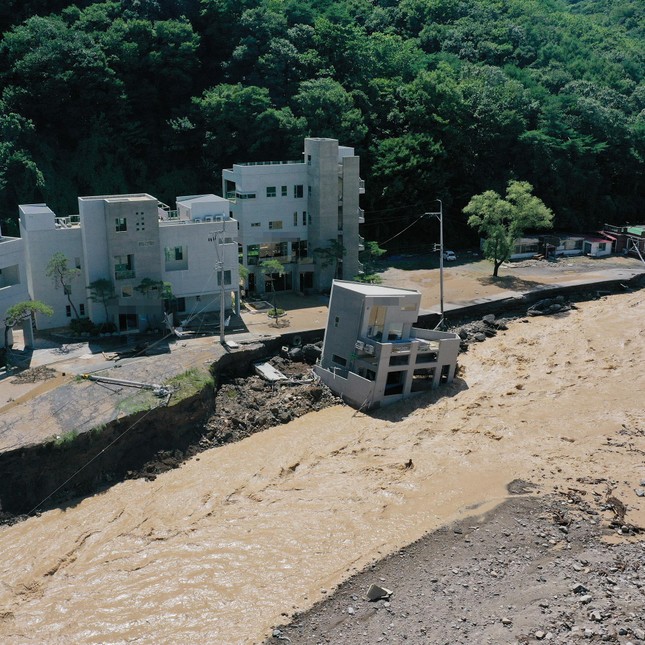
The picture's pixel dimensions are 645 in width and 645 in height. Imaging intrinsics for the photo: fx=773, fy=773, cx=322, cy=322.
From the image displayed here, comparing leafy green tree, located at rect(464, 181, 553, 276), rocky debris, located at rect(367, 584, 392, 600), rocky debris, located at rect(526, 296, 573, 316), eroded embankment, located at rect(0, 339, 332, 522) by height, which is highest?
leafy green tree, located at rect(464, 181, 553, 276)

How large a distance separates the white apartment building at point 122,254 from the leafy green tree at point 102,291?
0.18 m

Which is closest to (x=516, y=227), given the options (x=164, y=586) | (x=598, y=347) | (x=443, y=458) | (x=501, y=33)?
(x=598, y=347)

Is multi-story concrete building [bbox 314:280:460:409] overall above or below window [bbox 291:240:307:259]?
below

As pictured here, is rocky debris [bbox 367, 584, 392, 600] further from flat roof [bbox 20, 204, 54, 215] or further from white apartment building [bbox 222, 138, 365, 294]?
white apartment building [bbox 222, 138, 365, 294]

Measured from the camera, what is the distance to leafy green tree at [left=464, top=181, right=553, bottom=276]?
51.8m

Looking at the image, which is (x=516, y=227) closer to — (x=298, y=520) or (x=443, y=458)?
(x=443, y=458)

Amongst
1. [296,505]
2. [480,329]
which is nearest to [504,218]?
[480,329]

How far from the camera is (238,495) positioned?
28.4 m

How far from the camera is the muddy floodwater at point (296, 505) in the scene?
2248 centimetres

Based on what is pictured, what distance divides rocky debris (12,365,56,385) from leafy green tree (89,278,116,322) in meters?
5.31

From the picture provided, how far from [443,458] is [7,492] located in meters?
16.3

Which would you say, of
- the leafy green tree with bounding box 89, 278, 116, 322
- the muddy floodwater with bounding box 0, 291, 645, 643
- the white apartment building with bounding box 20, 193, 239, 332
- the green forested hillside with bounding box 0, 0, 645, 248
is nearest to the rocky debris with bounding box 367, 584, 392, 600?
the muddy floodwater with bounding box 0, 291, 645, 643

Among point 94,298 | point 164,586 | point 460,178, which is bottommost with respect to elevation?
point 164,586

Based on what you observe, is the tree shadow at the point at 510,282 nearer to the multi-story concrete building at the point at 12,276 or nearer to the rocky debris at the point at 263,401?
the rocky debris at the point at 263,401
